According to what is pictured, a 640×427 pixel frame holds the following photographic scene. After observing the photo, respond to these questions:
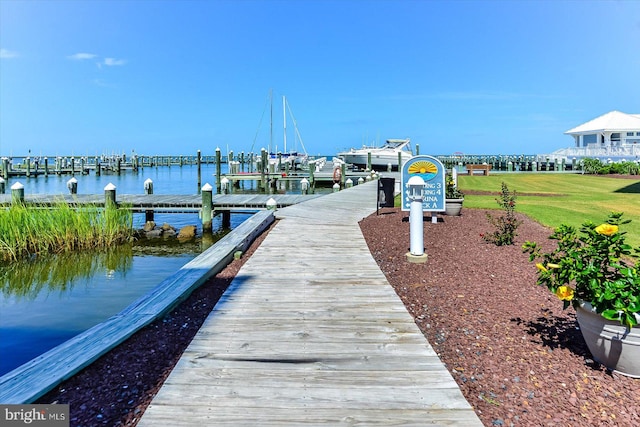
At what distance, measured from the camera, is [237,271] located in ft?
20.0

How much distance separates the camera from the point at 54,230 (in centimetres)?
1156

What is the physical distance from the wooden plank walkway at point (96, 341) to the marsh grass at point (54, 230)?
24.9 ft

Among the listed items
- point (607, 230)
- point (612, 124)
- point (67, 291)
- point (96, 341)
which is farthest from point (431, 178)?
point (612, 124)

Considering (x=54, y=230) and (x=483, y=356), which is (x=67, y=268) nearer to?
(x=54, y=230)

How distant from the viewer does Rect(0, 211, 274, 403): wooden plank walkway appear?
274 cm

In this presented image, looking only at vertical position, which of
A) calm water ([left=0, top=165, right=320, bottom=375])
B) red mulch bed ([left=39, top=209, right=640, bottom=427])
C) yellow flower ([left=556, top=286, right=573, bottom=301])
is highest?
yellow flower ([left=556, top=286, right=573, bottom=301])

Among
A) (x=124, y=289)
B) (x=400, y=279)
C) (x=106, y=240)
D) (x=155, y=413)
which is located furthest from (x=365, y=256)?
(x=106, y=240)

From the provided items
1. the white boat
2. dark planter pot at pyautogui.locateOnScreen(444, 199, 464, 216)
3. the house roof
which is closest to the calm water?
dark planter pot at pyautogui.locateOnScreen(444, 199, 464, 216)

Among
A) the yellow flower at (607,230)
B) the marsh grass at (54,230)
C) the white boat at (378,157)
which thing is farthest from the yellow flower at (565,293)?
the white boat at (378,157)

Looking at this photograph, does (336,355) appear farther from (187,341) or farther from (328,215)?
(328,215)

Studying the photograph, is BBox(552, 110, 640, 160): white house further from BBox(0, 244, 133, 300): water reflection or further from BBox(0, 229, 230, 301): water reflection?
BBox(0, 244, 133, 300): water reflection

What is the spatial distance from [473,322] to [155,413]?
2906mm

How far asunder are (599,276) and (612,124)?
5151cm

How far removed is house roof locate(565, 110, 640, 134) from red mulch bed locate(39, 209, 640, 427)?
47.2m
